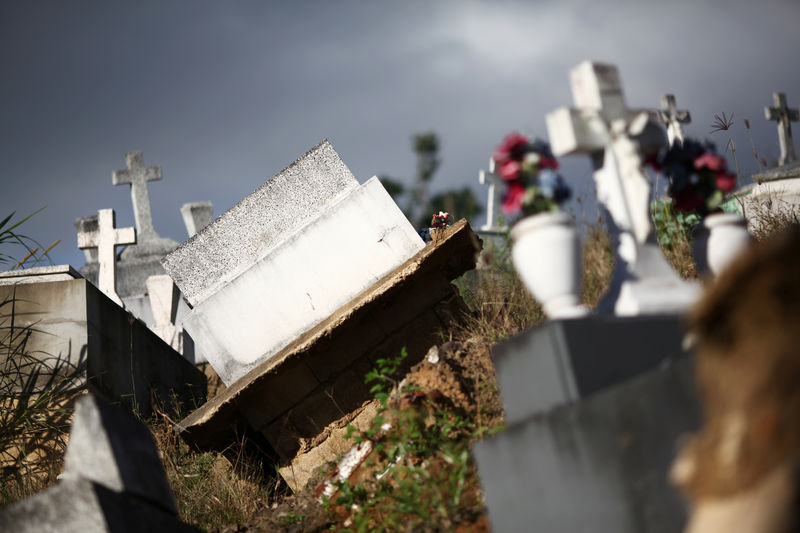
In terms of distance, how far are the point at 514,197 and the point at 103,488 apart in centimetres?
200

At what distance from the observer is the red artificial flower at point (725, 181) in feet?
11.0

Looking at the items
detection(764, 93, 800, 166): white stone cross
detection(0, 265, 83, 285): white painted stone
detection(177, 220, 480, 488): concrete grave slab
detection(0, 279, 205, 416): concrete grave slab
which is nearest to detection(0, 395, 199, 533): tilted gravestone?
detection(177, 220, 480, 488): concrete grave slab

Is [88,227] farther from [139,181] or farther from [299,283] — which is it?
[299,283]

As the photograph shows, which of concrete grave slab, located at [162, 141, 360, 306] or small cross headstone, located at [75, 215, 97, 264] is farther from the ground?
small cross headstone, located at [75, 215, 97, 264]

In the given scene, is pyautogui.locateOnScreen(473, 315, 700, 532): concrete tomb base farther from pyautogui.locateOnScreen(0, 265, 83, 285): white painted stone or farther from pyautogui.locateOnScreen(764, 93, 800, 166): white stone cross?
pyautogui.locateOnScreen(764, 93, 800, 166): white stone cross

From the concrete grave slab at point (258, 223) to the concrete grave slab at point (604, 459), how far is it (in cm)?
361

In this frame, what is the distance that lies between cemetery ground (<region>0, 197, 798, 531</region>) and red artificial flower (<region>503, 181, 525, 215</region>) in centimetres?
118

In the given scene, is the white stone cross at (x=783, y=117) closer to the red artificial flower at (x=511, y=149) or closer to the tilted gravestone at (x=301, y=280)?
the tilted gravestone at (x=301, y=280)

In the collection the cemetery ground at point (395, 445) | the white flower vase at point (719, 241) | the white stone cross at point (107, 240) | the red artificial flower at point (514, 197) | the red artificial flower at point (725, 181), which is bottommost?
the cemetery ground at point (395, 445)

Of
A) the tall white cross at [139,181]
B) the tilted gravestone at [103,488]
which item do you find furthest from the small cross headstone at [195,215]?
the tilted gravestone at [103,488]

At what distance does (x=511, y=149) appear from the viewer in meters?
3.04

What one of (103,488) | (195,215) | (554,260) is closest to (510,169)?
(554,260)

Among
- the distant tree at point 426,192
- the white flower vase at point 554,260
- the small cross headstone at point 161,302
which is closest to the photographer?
the white flower vase at point 554,260

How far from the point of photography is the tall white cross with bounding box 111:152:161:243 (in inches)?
469
